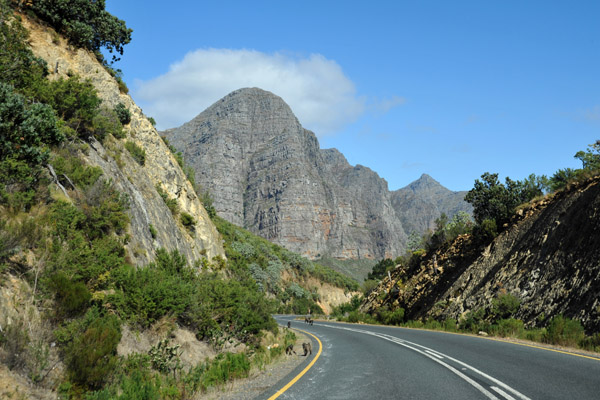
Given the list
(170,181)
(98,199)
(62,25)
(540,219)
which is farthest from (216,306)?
(62,25)

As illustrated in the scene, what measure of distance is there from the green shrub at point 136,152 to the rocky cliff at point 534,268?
2151cm

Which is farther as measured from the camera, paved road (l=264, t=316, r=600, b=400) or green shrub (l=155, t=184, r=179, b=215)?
green shrub (l=155, t=184, r=179, b=215)

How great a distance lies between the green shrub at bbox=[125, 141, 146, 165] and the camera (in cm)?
2362

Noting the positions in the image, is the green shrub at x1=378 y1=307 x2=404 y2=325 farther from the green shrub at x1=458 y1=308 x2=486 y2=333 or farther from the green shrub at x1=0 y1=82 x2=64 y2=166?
the green shrub at x1=0 y1=82 x2=64 y2=166

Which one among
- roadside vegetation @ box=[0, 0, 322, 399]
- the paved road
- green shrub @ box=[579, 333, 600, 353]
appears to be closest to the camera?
the paved road

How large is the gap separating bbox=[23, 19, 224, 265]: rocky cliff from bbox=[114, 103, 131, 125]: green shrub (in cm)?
47

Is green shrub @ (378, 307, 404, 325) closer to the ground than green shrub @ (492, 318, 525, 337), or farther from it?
closer to the ground

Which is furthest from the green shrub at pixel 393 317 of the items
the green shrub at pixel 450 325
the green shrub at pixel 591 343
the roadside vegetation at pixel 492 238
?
the green shrub at pixel 591 343

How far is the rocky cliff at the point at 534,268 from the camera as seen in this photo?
15.8m

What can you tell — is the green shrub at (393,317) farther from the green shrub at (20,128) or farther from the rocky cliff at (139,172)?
the green shrub at (20,128)

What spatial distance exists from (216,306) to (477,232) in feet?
72.0

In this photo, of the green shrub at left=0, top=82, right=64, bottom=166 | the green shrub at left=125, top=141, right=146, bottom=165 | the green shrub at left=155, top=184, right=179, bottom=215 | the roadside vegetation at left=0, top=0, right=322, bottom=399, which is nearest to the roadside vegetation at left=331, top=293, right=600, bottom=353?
the roadside vegetation at left=0, top=0, right=322, bottom=399

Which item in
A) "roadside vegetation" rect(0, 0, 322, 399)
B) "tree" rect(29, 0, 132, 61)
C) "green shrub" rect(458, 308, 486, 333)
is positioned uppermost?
"tree" rect(29, 0, 132, 61)

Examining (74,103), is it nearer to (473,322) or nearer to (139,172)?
(139,172)
